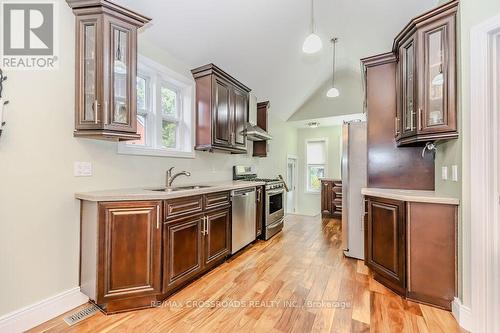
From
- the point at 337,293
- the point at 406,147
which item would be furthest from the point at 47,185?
the point at 406,147

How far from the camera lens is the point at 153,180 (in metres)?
2.67

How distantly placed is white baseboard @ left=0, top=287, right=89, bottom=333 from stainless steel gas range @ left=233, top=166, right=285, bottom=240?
2566 millimetres

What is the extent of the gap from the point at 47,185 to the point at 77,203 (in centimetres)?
27

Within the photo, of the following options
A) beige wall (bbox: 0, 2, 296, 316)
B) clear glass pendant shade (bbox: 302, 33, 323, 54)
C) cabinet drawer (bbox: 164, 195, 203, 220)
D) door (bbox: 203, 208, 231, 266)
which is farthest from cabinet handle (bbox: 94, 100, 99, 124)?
clear glass pendant shade (bbox: 302, 33, 323, 54)

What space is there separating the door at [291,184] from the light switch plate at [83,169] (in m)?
5.28

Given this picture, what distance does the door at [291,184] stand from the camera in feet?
22.5

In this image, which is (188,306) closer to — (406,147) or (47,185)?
(47,185)

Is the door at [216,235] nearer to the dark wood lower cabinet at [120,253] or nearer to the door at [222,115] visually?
the dark wood lower cabinet at [120,253]

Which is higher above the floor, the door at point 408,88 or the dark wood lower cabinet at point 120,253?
the door at point 408,88

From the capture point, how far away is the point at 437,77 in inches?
78.8

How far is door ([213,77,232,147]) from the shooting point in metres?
3.22

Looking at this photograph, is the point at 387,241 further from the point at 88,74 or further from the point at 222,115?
the point at 88,74

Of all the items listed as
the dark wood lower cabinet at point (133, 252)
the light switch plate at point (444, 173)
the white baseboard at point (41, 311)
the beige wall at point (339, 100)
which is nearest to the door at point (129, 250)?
the dark wood lower cabinet at point (133, 252)

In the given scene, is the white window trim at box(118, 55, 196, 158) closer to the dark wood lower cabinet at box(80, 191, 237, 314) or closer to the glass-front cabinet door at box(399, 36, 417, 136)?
the dark wood lower cabinet at box(80, 191, 237, 314)
